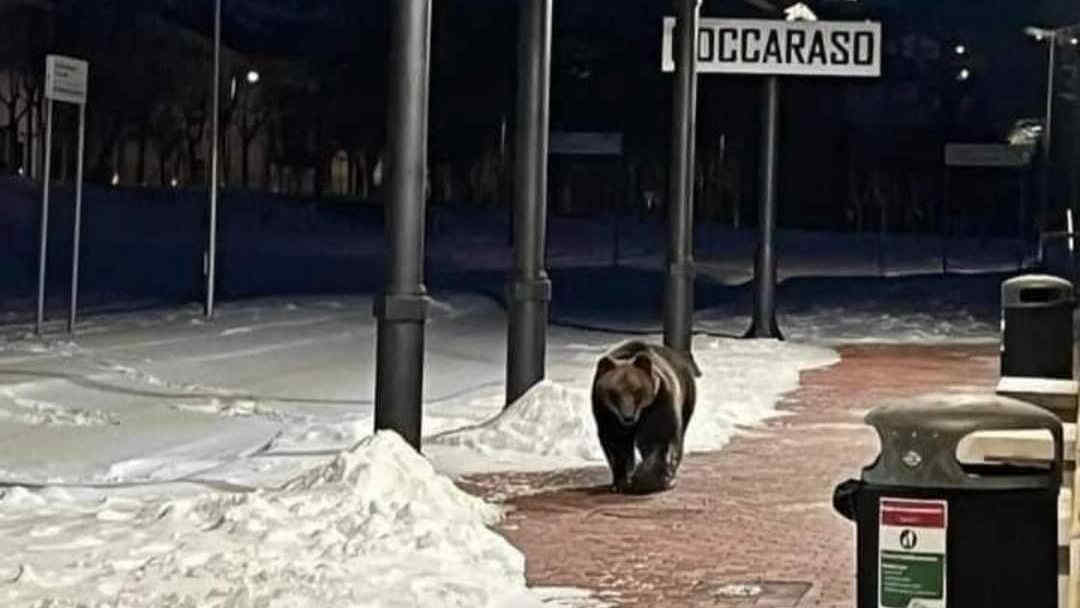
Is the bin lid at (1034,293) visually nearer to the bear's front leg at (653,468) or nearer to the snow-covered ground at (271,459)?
the bear's front leg at (653,468)

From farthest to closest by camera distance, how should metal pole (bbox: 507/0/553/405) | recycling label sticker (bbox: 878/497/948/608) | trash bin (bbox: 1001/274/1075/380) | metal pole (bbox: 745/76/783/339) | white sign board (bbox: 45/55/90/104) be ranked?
metal pole (bbox: 745/76/783/339) → white sign board (bbox: 45/55/90/104) → metal pole (bbox: 507/0/553/405) → trash bin (bbox: 1001/274/1075/380) → recycling label sticker (bbox: 878/497/948/608)

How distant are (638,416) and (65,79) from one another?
14158mm

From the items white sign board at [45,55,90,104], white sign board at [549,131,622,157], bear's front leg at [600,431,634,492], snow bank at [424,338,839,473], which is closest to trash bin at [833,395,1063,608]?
bear's front leg at [600,431,634,492]

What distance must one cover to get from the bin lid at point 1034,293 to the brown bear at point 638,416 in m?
2.20

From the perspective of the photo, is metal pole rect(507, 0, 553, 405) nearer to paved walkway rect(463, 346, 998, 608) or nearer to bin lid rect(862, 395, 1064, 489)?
paved walkway rect(463, 346, 998, 608)

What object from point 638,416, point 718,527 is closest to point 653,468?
point 638,416

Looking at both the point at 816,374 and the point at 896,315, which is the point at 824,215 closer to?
the point at 896,315

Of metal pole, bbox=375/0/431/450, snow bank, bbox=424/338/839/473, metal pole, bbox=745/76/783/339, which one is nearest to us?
metal pole, bbox=375/0/431/450

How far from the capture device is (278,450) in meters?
13.0

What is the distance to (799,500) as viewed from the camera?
37.4 feet

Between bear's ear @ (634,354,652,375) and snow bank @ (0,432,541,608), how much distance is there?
1206 millimetres

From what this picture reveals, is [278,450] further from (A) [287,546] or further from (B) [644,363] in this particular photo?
(A) [287,546]

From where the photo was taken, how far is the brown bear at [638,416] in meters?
11.2

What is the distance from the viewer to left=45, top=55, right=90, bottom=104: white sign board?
23234mm
